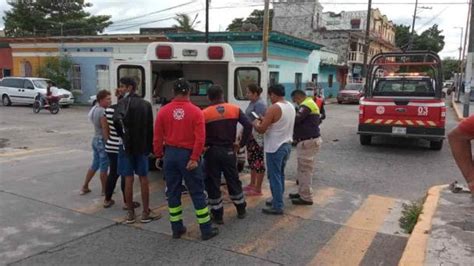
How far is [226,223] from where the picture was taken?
17.9ft

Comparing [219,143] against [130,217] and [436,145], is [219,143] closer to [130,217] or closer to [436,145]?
[130,217]

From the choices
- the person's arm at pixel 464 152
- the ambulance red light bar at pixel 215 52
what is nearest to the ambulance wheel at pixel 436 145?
the ambulance red light bar at pixel 215 52

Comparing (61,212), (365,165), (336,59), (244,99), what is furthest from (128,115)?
(336,59)

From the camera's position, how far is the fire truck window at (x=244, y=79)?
25.3ft

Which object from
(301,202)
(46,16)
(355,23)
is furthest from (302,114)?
(355,23)

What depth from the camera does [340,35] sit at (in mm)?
44812

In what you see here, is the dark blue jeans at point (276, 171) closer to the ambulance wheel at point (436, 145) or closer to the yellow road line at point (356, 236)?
the yellow road line at point (356, 236)

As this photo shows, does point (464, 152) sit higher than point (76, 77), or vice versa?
point (464, 152)

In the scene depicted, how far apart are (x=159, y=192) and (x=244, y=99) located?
2269 millimetres

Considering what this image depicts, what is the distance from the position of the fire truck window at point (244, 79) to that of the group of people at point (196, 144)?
1150mm

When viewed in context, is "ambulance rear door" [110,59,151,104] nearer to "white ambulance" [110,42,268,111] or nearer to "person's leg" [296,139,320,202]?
"white ambulance" [110,42,268,111]

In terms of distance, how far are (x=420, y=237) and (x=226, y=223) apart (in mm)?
2229

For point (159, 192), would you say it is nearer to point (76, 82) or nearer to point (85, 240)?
point (85, 240)

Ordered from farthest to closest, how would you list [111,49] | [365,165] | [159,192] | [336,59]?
1. [336,59]
2. [111,49]
3. [365,165]
4. [159,192]
